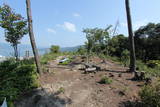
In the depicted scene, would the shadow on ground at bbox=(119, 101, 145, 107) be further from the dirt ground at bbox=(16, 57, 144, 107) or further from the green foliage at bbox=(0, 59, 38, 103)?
the green foliage at bbox=(0, 59, 38, 103)

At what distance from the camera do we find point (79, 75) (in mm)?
5703

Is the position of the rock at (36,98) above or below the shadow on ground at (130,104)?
above

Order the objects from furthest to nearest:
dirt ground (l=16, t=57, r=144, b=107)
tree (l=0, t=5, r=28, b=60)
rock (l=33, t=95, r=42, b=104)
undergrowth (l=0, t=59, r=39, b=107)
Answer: tree (l=0, t=5, r=28, b=60)
undergrowth (l=0, t=59, r=39, b=107)
rock (l=33, t=95, r=42, b=104)
dirt ground (l=16, t=57, r=144, b=107)

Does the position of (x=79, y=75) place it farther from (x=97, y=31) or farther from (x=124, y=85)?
(x=97, y=31)

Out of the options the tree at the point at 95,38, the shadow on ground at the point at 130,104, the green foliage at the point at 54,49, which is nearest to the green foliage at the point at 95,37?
the tree at the point at 95,38

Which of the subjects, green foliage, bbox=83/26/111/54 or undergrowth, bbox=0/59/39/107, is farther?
green foliage, bbox=83/26/111/54

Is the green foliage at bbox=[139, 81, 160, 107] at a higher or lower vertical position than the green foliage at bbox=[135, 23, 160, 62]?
lower

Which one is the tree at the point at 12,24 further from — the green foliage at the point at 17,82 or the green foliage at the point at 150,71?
the green foliage at the point at 150,71

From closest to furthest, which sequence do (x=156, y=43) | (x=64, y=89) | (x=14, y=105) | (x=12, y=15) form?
(x=14, y=105) < (x=64, y=89) < (x=12, y=15) < (x=156, y=43)

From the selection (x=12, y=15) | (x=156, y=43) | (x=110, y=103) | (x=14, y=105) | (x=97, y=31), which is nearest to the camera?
(x=110, y=103)

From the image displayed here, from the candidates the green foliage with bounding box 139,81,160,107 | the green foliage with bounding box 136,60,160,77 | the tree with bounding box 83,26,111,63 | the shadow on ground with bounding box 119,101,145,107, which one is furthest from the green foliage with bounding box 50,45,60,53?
the green foliage with bounding box 139,81,160,107

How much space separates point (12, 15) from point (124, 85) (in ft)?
24.5

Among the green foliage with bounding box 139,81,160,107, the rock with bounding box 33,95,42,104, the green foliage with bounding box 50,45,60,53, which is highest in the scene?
the green foliage with bounding box 50,45,60,53

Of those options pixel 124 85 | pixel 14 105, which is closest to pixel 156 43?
pixel 124 85
